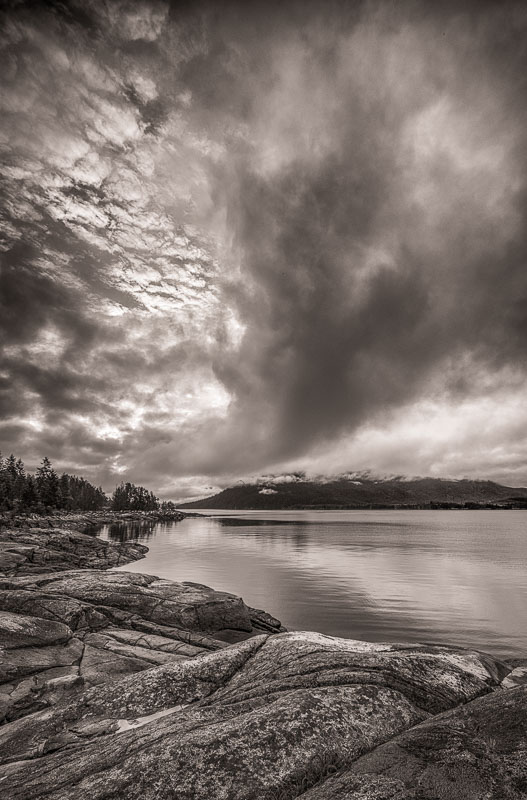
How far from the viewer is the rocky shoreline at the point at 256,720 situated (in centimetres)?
569

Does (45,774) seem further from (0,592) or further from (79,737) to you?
(0,592)

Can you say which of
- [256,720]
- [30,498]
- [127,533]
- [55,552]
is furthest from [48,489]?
[256,720]

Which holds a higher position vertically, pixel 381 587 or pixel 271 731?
pixel 271 731

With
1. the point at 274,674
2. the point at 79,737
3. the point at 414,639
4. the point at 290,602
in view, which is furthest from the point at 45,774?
the point at 290,602

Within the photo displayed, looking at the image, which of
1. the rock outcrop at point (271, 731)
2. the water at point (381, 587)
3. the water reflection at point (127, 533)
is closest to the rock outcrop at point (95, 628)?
the rock outcrop at point (271, 731)

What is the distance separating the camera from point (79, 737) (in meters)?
9.38

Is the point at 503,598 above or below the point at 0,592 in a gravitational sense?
below

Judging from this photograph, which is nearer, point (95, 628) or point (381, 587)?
point (95, 628)

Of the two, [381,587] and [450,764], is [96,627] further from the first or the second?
[381,587]

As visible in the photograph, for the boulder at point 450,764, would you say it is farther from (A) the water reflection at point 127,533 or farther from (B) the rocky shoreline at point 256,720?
(A) the water reflection at point 127,533

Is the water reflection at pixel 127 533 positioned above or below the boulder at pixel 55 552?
below

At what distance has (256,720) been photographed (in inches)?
277

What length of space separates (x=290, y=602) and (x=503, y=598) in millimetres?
19924

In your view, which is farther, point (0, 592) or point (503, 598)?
point (503, 598)
